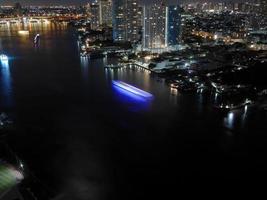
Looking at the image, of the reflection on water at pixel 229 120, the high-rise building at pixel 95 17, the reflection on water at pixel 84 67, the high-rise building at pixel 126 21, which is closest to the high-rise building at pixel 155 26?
the high-rise building at pixel 126 21

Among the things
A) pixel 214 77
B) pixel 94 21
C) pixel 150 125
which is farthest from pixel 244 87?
pixel 94 21

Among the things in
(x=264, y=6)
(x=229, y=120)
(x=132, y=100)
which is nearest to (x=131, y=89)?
(x=132, y=100)

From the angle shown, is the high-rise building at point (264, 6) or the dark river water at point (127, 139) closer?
the dark river water at point (127, 139)

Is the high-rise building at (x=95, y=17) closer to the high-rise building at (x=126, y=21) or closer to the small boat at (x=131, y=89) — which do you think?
Answer: the high-rise building at (x=126, y=21)

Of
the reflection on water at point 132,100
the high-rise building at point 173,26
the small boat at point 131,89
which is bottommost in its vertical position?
the reflection on water at point 132,100

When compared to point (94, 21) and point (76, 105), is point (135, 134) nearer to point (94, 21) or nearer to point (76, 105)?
point (76, 105)

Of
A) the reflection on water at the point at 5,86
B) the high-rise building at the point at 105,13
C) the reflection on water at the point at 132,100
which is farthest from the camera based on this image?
the high-rise building at the point at 105,13

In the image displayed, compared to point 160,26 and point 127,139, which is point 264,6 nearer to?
point 160,26
